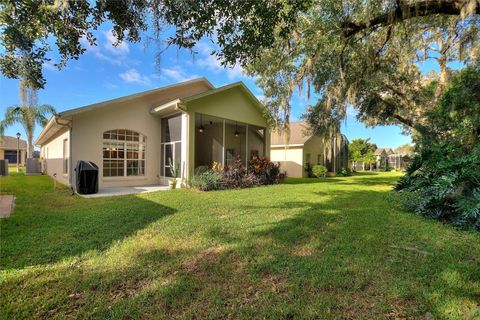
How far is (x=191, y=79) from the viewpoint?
44.4 ft

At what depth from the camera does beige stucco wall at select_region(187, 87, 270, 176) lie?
1080 cm

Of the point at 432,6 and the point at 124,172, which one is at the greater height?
the point at 432,6

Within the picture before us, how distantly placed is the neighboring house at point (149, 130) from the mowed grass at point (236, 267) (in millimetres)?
5279

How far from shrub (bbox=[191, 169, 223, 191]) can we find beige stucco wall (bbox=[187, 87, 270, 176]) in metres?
0.63

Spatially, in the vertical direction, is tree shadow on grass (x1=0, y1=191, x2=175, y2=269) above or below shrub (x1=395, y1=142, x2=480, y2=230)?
below

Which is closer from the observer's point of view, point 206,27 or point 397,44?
point 206,27

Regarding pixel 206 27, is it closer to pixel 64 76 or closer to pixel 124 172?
pixel 64 76

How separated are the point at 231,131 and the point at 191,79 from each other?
3.70m

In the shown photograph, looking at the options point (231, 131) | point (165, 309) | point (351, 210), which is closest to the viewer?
point (165, 309)

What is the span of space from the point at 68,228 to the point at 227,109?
9194 millimetres

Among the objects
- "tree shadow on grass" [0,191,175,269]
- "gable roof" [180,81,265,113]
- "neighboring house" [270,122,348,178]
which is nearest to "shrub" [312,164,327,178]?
"neighboring house" [270,122,348,178]

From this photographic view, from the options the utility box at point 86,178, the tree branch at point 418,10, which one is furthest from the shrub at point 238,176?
the tree branch at point 418,10

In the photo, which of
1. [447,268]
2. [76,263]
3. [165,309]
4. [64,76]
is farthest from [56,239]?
[447,268]

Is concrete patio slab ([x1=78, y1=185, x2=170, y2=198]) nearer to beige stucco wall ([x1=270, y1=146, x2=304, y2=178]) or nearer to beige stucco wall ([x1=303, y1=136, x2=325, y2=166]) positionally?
beige stucco wall ([x1=270, y1=146, x2=304, y2=178])
